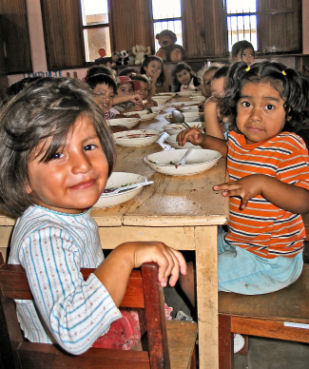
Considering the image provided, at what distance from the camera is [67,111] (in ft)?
3.02

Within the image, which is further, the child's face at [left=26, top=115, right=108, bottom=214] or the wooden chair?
the child's face at [left=26, top=115, right=108, bottom=214]

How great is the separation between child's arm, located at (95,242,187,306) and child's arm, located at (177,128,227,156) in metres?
1.10

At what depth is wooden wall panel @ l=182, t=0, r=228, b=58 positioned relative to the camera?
821cm

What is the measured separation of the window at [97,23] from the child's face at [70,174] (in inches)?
330

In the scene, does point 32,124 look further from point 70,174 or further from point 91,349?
point 91,349

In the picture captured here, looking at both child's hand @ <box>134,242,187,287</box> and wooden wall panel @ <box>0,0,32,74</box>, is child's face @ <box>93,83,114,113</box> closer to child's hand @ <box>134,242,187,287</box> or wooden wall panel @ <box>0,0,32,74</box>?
child's hand @ <box>134,242,187,287</box>

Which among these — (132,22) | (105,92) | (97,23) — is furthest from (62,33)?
(105,92)

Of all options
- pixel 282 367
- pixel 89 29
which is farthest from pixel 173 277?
pixel 89 29

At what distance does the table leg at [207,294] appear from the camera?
1178 mm

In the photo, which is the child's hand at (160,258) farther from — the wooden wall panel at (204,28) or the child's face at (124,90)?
the wooden wall panel at (204,28)

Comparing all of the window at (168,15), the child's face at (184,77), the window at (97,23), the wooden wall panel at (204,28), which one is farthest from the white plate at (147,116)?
the window at (97,23)

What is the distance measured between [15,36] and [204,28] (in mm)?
4134

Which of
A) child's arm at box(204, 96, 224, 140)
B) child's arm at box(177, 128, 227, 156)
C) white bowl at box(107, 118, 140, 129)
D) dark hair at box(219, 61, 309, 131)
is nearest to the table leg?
dark hair at box(219, 61, 309, 131)

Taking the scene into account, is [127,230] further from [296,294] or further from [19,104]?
[296,294]
